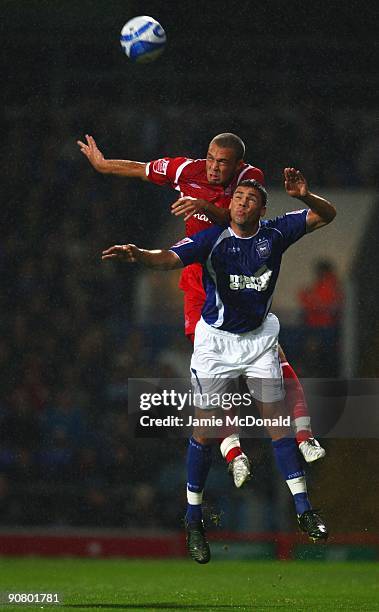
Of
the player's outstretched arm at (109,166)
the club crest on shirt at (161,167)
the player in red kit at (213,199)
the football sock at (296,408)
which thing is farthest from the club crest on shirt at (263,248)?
the player's outstretched arm at (109,166)

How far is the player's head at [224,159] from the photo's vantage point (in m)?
8.80

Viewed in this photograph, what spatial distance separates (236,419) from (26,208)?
7.07m

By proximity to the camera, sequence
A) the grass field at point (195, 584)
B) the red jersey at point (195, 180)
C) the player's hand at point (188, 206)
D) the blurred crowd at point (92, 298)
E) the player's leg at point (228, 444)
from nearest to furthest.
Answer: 1. the player's hand at point (188, 206)
2. the player's leg at point (228, 444)
3. the red jersey at point (195, 180)
4. the grass field at point (195, 584)
5. the blurred crowd at point (92, 298)

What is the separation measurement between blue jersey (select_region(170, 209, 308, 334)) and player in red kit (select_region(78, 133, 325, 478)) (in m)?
0.18

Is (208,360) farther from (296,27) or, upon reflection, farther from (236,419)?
(296,27)

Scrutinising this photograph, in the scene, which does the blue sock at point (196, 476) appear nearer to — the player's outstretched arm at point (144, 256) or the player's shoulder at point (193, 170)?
the player's outstretched arm at point (144, 256)

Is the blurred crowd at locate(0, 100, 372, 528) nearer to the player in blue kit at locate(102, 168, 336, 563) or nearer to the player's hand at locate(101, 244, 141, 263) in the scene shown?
the player in blue kit at locate(102, 168, 336, 563)

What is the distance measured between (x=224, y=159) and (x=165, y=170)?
582 mm

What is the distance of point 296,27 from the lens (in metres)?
16.2

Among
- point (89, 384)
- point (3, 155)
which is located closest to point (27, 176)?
point (3, 155)

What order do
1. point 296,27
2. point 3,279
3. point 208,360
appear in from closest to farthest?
point 208,360 → point 3,279 → point 296,27

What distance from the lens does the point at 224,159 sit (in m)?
8.82

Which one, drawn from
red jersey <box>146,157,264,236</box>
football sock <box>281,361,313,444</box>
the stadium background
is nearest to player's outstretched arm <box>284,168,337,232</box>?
red jersey <box>146,157,264,236</box>

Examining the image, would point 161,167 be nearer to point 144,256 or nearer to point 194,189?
point 194,189
